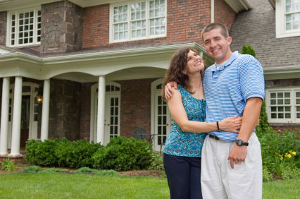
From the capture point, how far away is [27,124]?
13.5 m

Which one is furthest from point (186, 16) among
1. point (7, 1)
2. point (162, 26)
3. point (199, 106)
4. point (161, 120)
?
point (199, 106)

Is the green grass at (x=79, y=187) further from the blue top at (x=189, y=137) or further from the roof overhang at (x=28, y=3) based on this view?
the roof overhang at (x=28, y=3)

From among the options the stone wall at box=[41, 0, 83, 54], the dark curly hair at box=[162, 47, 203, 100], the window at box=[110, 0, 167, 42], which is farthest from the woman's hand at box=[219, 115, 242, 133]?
the stone wall at box=[41, 0, 83, 54]

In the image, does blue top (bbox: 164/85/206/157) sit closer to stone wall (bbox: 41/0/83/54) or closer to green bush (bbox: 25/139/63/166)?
green bush (bbox: 25/139/63/166)

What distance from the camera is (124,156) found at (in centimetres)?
845

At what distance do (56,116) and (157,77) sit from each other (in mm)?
3880

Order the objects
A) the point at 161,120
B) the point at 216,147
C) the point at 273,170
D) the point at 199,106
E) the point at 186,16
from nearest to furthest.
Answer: the point at 216,147, the point at 199,106, the point at 273,170, the point at 186,16, the point at 161,120

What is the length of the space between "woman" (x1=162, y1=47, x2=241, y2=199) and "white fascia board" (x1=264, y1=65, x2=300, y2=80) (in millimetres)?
8372

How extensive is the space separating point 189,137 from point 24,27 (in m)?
12.4

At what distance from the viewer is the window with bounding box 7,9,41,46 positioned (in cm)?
1313

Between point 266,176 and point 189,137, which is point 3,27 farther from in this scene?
point 189,137

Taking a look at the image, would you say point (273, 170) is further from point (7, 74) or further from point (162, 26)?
point (7, 74)

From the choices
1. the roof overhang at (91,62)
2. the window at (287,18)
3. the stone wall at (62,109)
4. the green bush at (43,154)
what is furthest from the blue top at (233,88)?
A: the stone wall at (62,109)

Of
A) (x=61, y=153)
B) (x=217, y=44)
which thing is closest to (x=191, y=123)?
(x=217, y=44)
